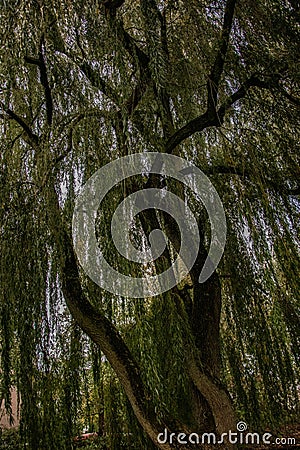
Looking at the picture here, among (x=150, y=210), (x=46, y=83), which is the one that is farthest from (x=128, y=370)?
(x=46, y=83)

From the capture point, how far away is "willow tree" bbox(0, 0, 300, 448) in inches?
77.5

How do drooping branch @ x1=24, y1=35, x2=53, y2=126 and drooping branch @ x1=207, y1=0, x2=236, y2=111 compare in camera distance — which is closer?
drooping branch @ x1=207, y1=0, x2=236, y2=111

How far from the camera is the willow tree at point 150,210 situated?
1.97m

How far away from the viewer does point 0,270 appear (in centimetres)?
199

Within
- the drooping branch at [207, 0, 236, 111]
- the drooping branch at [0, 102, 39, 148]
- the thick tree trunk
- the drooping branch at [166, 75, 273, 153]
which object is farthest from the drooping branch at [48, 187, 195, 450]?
the drooping branch at [207, 0, 236, 111]

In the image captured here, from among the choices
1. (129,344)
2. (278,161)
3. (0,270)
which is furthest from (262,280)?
(0,270)

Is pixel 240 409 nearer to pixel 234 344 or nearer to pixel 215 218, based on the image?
pixel 234 344

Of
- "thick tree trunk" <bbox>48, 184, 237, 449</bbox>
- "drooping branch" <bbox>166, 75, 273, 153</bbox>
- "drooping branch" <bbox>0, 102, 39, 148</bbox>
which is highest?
"drooping branch" <bbox>0, 102, 39, 148</bbox>

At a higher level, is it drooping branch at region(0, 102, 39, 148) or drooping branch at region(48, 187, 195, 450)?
drooping branch at region(0, 102, 39, 148)

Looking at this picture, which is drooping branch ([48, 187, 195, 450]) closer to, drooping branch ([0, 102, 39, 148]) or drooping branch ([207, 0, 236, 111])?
drooping branch ([0, 102, 39, 148])

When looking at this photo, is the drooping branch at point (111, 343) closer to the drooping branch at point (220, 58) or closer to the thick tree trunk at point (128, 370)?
the thick tree trunk at point (128, 370)

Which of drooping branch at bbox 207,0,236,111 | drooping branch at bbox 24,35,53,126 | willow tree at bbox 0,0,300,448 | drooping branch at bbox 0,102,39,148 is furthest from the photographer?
drooping branch at bbox 0,102,39,148

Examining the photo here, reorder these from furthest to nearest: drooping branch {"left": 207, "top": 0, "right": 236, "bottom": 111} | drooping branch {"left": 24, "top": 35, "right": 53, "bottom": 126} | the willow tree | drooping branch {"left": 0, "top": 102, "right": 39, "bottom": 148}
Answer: drooping branch {"left": 0, "top": 102, "right": 39, "bottom": 148}
drooping branch {"left": 24, "top": 35, "right": 53, "bottom": 126}
drooping branch {"left": 207, "top": 0, "right": 236, "bottom": 111}
the willow tree

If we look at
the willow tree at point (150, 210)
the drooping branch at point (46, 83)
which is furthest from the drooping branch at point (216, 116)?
the drooping branch at point (46, 83)
